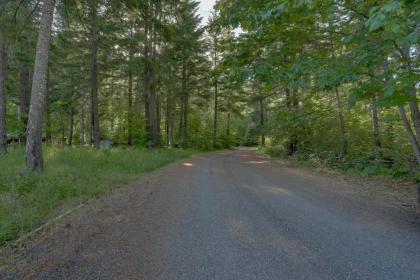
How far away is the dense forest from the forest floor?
6.74 feet

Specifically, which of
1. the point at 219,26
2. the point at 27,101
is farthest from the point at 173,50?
the point at 219,26

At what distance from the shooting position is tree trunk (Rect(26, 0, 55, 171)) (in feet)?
20.7

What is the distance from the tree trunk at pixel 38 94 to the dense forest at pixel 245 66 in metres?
0.03

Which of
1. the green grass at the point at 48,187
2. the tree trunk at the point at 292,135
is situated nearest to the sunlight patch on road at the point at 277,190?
the green grass at the point at 48,187

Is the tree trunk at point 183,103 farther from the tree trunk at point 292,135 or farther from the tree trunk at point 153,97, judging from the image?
the tree trunk at point 292,135

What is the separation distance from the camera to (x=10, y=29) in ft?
24.9

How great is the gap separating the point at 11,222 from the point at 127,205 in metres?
1.83

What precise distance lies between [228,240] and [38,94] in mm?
6222

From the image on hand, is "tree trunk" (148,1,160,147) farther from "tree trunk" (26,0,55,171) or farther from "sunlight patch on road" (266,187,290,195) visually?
"sunlight patch on road" (266,187,290,195)

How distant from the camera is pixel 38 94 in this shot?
249 inches

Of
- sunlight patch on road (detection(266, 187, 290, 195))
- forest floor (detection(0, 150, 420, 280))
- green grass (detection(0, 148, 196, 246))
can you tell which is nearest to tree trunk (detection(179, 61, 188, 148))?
green grass (detection(0, 148, 196, 246))

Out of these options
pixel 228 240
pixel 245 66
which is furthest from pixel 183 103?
pixel 228 240

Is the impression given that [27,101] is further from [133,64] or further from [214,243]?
[214,243]

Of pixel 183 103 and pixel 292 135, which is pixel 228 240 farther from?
pixel 183 103
